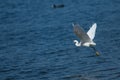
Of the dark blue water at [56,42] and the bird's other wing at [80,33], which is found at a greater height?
the bird's other wing at [80,33]

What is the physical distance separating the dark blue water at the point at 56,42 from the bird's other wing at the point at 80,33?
1898 mm

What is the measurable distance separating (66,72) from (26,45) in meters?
5.79

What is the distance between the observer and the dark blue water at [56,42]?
2214cm

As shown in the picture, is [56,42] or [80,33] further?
[56,42]

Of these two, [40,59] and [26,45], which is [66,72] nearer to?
[40,59]

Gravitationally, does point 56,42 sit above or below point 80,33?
below

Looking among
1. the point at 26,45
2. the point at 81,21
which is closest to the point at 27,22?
the point at 81,21

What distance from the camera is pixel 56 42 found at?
Answer: 1088 inches

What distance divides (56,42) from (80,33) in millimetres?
9059

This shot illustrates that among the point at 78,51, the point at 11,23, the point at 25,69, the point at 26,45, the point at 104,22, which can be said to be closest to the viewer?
the point at 25,69

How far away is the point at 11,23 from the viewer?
34188 mm

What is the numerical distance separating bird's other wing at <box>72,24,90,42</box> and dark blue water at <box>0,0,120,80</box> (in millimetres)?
1898

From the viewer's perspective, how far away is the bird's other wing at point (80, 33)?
17811 millimetres

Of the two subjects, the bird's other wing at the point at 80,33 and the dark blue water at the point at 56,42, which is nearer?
the bird's other wing at the point at 80,33
